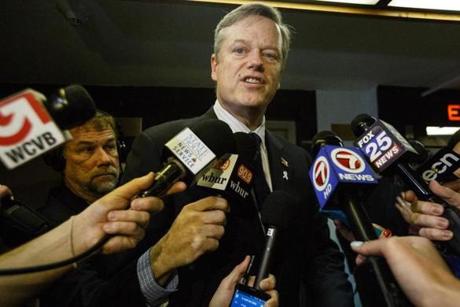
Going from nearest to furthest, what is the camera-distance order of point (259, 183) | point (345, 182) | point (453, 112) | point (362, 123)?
point (345, 182) → point (362, 123) → point (259, 183) → point (453, 112)

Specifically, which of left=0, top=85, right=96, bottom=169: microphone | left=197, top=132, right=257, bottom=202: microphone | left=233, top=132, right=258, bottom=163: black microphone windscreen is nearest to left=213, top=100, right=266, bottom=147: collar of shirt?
left=233, top=132, right=258, bottom=163: black microphone windscreen

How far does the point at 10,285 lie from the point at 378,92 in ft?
12.7

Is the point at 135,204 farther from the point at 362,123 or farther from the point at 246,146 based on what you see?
the point at 362,123

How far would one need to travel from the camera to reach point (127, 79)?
3.58 meters

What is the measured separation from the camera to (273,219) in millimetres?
776

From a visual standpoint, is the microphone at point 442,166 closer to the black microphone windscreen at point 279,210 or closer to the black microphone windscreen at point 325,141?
the black microphone windscreen at point 325,141

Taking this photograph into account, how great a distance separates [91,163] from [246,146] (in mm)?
830

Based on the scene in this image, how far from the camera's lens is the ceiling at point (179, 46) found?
247 centimetres

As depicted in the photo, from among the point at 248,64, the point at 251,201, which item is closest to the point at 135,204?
the point at 251,201

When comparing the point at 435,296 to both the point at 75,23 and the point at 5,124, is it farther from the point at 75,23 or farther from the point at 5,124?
the point at 75,23

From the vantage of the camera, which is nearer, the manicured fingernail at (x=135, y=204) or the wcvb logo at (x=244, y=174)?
the manicured fingernail at (x=135, y=204)

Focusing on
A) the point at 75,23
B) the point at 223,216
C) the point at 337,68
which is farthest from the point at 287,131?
the point at 223,216

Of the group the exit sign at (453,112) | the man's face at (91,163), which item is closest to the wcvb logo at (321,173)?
the man's face at (91,163)

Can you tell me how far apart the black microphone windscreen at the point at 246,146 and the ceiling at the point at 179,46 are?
129cm
